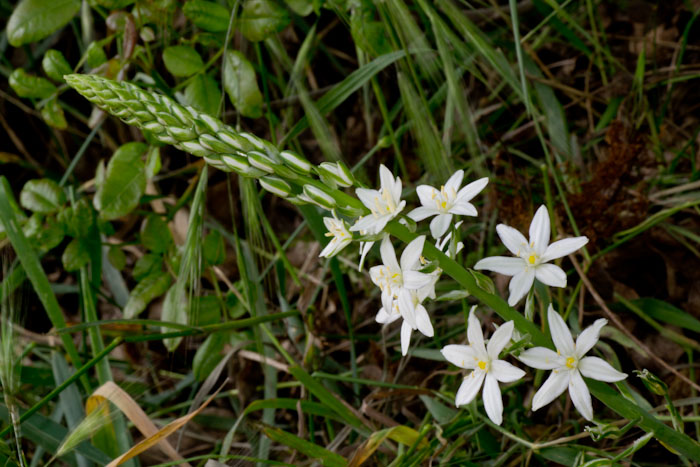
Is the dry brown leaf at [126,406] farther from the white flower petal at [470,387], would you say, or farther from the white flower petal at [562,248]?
the white flower petal at [562,248]

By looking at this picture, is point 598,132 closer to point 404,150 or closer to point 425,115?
point 404,150

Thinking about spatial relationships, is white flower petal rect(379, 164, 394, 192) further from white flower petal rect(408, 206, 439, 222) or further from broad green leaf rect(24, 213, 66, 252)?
broad green leaf rect(24, 213, 66, 252)

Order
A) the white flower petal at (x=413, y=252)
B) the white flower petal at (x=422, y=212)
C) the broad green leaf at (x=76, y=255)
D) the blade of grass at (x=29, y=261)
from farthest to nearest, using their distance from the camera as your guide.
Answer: the broad green leaf at (x=76, y=255), the blade of grass at (x=29, y=261), the white flower petal at (x=422, y=212), the white flower petal at (x=413, y=252)

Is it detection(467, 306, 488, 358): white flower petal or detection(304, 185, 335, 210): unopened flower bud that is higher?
detection(304, 185, 335, 210): unopened flower bud

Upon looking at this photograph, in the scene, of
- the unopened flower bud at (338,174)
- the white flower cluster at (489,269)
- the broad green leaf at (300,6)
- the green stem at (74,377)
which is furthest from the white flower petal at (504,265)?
the broad green leaf at (300,6)

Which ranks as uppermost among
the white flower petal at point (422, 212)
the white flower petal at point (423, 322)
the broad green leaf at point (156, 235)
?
the white flower petal at point (422, 212)

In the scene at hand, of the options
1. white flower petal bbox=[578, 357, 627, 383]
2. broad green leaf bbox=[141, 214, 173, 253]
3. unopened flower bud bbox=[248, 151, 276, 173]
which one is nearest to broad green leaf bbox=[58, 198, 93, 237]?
broad green leaf bbox=[141, 214, 173, 253]
